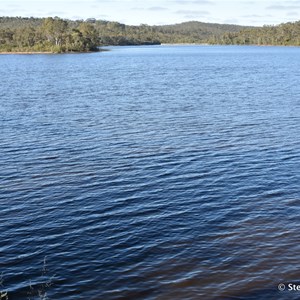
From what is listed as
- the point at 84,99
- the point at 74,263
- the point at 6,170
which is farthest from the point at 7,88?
the point at 74,263

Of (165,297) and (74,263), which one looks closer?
(165,297)

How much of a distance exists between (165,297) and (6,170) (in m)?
18.4

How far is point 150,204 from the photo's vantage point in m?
26.4

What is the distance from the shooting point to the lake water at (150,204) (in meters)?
18.9

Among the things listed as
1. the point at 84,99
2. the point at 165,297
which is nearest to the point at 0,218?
the point at 165,297

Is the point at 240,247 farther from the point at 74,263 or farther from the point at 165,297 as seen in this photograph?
the point at 74,263

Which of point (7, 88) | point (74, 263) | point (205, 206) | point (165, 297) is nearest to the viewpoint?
point (165, 297)

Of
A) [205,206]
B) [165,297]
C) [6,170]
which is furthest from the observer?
[6,170]

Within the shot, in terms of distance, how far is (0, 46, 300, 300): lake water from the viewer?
62.1 feet

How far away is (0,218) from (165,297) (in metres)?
10.8

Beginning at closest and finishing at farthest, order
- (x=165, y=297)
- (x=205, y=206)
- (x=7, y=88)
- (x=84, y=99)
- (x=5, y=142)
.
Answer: (x=165, y=297)
(x=205, y=206)
(x=5, y=142)
(x=84, y=99)
(x=7, y=88)

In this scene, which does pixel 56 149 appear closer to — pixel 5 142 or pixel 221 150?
pixel 5 142

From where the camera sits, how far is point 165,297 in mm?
17625

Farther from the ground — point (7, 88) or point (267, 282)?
point (7, 88)
